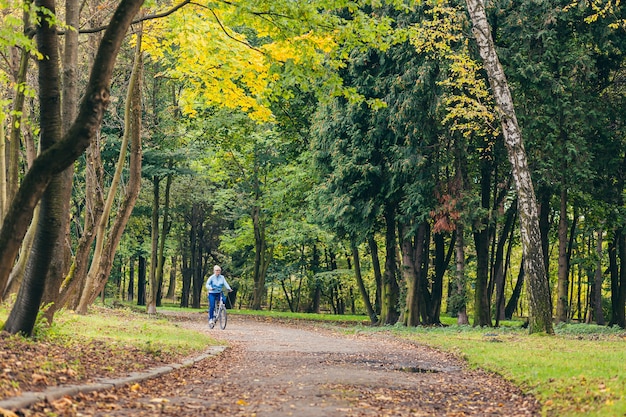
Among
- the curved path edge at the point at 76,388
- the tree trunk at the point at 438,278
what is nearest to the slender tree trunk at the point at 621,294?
the tree trunk at the point at 438,278

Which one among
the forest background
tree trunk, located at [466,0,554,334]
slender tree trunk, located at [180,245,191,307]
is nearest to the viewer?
the forest background

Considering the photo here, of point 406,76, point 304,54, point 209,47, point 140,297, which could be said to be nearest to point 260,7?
point 304,54

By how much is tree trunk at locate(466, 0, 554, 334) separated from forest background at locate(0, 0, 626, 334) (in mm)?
73

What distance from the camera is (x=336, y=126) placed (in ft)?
83.2

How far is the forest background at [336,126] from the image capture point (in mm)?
9359

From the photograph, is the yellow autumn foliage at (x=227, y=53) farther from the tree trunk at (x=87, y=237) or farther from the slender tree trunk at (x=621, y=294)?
the slender tree trunk at (x=621, y=294)

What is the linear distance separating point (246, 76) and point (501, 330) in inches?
445

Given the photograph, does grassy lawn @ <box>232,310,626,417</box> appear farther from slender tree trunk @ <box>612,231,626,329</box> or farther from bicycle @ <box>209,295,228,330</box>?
Answer: slender tree trunk @ <box>612,231,626,329</box>

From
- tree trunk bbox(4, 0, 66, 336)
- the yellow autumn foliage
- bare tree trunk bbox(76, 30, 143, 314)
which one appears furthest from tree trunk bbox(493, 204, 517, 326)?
tree trunk bbox(4, 0, 66, 336)

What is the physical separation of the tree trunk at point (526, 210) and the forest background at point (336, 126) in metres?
0.07

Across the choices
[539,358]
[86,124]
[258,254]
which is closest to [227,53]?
[86,124]

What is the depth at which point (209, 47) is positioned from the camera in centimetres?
1250

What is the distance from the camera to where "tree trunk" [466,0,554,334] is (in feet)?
53.6

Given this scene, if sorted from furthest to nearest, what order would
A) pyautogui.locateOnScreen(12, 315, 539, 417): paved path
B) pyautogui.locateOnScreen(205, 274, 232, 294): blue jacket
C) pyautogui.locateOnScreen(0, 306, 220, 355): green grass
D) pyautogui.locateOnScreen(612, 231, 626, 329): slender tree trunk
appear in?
pyautogui.locateOnScreen(612, 231, 626, 329): slender tree trunk
pyautogui.locateOnScreen(205, 274, 232, 294): blue jacket
pyautogui.locateOnScreen(0, 306, 220, 355): green grass
pyautogui.locateOnScreen(12, 315, 539, 417): paved path
